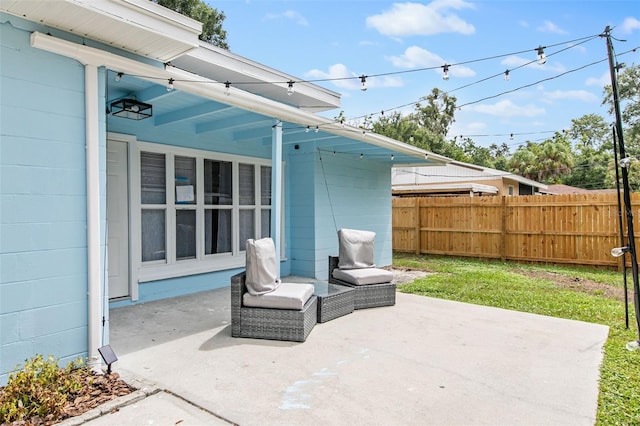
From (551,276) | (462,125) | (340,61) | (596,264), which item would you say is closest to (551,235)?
(596,264)

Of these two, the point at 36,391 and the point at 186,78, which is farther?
the point at 186,78

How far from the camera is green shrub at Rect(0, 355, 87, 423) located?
7.79 feet

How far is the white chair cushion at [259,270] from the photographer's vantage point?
4.04m

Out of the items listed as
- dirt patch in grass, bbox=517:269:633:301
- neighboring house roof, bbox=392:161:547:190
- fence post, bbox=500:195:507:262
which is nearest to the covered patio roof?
fence post, bbox=500:195:507:262

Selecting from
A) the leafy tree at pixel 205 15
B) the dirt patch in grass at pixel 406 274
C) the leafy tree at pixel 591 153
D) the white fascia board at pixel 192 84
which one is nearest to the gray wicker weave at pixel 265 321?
the white fascia board at pixel 192 84

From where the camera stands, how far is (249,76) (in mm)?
7039

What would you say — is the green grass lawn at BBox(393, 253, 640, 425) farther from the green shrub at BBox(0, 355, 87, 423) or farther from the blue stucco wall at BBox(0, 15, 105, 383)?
the blue stucco wall at BBox(0, 15, 105, 383)

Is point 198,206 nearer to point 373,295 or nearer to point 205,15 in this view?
point 373,295

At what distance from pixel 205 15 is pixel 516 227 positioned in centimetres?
1417

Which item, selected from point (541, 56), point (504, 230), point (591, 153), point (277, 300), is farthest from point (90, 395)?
point (591, 153)

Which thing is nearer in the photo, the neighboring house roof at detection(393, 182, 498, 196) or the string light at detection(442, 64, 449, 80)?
the string light at detection(442, 64, 449, 80)

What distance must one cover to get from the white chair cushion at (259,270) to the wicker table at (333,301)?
710mm

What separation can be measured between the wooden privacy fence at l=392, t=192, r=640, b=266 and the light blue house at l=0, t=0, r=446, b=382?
249 centimetres

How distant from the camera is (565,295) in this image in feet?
20.5
